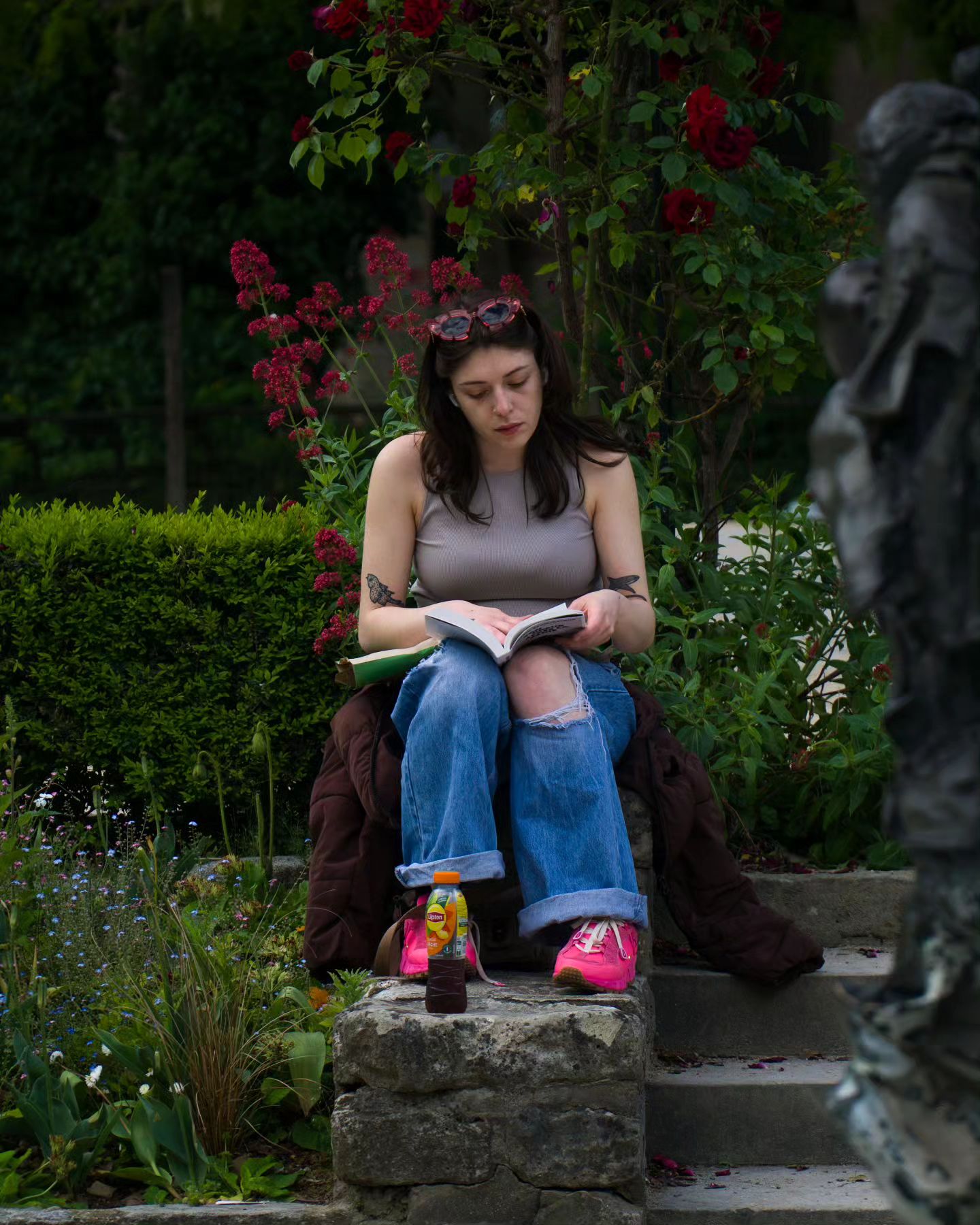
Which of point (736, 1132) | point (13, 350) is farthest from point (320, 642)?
point (13, 350)

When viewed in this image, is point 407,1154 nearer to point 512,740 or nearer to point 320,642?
point 512,740

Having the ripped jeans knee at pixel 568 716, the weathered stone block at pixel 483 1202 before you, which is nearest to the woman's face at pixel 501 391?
the ripped jeans knee at pixel 568 716

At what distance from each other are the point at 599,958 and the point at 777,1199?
0.57 meters

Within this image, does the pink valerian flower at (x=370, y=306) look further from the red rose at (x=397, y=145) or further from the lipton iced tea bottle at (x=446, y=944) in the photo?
the lipton iced tea bottle at (x=446, y=944)

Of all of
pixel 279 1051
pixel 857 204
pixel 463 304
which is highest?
pixel 857 204

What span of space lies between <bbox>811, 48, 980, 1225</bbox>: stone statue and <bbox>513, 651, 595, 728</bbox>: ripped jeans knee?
171 cm

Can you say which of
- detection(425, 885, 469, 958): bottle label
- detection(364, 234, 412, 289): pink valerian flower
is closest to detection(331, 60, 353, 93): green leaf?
detection(364, 234, 412, 289): pink valerian flower

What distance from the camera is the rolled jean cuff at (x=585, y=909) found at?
2909mm

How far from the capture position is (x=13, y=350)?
37.2 feet

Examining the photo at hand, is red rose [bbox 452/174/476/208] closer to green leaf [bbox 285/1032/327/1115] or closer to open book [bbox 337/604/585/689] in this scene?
open book [bbox 337/604/585/689]

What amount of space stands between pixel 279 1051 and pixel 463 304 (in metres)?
1.53

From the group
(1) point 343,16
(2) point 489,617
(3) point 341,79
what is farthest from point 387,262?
(2) point 489,617

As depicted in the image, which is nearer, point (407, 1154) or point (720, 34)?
point (407, 1154)

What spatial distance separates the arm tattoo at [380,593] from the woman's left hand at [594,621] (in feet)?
1.36
